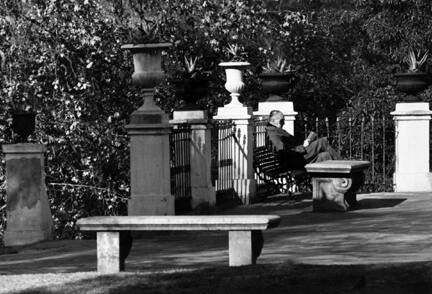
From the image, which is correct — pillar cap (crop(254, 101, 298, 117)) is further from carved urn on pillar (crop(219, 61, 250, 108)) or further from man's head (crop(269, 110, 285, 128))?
man's head (crop(269, 110, 285, 128))

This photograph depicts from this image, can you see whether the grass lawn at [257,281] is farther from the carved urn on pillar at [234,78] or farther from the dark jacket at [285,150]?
the carved urn on pillar at [234,78]

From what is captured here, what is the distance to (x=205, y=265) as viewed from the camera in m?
12.1

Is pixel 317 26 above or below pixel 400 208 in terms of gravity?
above

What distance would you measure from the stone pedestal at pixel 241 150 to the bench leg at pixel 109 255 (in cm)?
919

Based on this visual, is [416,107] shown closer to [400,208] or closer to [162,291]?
[400,208]

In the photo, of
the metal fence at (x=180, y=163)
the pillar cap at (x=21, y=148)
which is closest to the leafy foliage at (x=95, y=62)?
the metal fence at (x=180, y=163)

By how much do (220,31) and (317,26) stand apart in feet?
35.6

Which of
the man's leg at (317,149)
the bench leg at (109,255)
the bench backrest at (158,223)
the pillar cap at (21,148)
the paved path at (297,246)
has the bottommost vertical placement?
the paved path at (297,246)

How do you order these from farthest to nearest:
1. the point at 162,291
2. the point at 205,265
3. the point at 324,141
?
1. the point at 324,141
2. the point at 205,265
3. the point at 162,291

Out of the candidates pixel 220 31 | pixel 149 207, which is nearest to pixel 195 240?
pixel 149 207

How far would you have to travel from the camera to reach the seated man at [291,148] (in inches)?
782

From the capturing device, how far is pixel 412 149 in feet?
70.7

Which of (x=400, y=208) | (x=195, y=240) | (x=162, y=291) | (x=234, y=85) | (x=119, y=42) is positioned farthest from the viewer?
(x=119, y=42)

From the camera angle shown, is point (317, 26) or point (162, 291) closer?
point (162, 291)
